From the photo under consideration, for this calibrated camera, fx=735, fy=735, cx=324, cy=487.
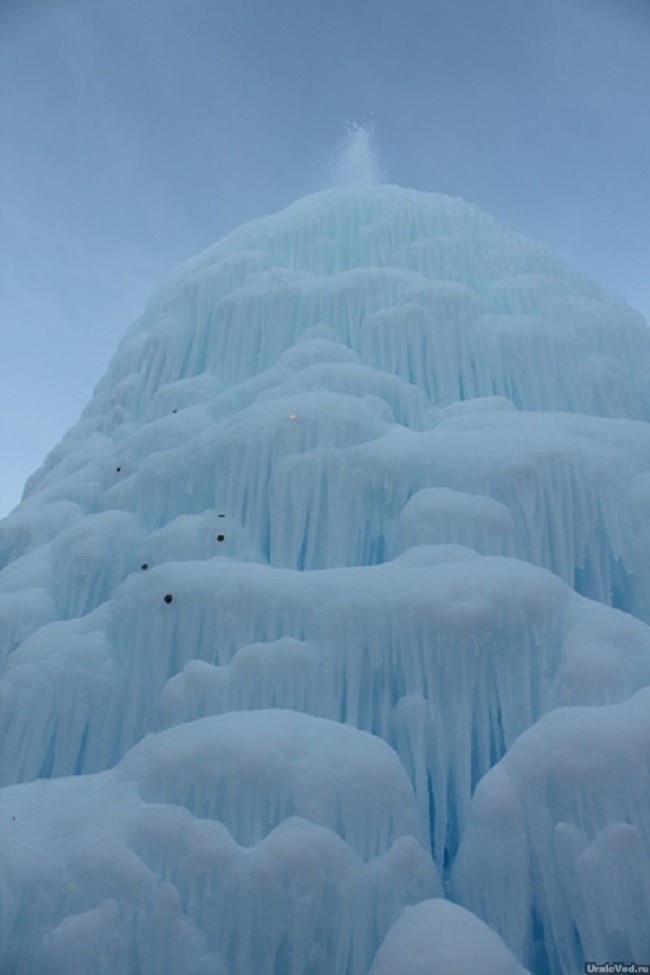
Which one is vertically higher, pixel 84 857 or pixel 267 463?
pixel 267 463

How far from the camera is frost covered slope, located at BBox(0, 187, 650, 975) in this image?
303cm

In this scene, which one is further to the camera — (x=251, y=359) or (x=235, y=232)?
(x=235, y=232)

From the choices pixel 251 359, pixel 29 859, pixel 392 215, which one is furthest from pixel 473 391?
pixel 29 859

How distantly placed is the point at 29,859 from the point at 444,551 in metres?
2.71

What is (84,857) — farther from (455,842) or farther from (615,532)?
(615,532)

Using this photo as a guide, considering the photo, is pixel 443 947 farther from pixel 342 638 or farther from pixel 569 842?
pixel 342 638

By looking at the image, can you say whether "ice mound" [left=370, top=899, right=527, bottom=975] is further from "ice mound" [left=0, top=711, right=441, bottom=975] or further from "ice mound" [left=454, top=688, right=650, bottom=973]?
"ice mound" [left=454, top=688, right=650, bottom=973]

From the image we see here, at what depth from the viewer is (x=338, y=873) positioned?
305 cm

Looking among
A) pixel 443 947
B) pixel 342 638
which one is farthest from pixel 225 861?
pixel 342 638

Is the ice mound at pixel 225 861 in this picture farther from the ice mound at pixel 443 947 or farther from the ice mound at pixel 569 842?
the ice mound at pixel 569 842

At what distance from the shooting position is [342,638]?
412 centimetres

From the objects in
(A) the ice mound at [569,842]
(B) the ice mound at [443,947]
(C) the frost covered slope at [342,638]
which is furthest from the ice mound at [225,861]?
(A) the ice mound at [569,842]

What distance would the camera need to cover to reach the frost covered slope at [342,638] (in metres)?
3.03

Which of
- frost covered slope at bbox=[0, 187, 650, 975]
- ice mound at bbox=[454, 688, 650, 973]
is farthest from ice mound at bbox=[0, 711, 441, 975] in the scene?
ice mound at bbox=[454, 688, 650, 973]
